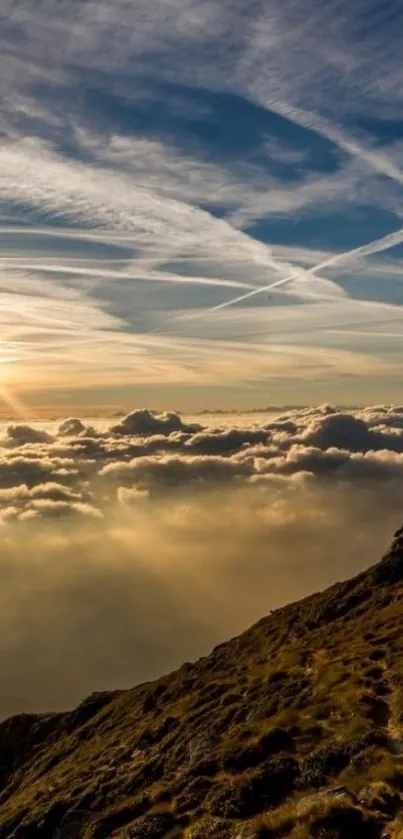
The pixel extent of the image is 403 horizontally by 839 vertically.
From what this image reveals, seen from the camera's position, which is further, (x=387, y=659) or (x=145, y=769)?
(x=387, y=659)

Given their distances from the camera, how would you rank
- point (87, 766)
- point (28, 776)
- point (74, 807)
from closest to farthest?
1. point (74, 807)
2. point (87, 766)
3. point (28, 776)

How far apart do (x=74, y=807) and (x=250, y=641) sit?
2976 inches

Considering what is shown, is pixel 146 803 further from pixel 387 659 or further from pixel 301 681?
pixel 387 659

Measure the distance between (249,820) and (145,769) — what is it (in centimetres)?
2376

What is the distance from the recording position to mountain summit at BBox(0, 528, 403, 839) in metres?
40.2

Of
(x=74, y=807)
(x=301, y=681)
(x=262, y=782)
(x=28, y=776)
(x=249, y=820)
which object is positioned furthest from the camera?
(x=28, y=776)

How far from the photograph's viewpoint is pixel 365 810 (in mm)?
37156

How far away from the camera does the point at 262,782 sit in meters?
45.8

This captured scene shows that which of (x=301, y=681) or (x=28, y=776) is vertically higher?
(x=301, y=681)

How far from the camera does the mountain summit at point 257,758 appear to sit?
40219 mm

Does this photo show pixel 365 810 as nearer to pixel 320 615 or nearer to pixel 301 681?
pixel 301 681

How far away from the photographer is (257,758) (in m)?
51.6

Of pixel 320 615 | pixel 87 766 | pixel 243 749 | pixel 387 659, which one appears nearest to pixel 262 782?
pixel 243 749

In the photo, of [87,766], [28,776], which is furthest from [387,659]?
[28,776]
